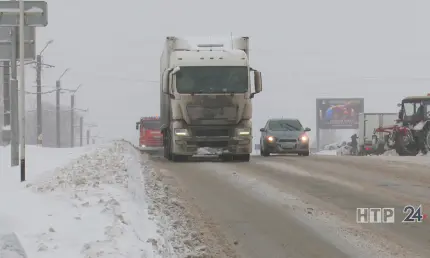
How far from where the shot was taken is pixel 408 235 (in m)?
6.24

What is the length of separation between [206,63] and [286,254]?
39.0ft

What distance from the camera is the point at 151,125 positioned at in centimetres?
3478

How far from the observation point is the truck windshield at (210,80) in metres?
16.6

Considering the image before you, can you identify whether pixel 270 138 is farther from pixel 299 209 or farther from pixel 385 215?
pixel 385 215

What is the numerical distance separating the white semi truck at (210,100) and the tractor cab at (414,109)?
12029 millimetres

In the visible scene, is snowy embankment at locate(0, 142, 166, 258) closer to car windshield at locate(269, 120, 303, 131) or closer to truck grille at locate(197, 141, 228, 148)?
truck grille at locate(197, 141, 228, 148)

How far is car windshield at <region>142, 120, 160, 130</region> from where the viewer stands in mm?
34625

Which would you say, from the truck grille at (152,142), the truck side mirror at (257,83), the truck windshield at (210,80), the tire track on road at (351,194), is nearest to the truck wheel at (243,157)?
the truck side mirror at (257,83)

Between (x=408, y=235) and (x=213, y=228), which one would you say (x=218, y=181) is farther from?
(x=408, y=235)

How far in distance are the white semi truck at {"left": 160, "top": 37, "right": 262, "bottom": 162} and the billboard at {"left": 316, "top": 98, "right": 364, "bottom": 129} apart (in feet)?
265

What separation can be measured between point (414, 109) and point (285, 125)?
23.2 ft

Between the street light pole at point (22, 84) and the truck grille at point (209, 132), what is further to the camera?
the truck grille at point (209, 132)

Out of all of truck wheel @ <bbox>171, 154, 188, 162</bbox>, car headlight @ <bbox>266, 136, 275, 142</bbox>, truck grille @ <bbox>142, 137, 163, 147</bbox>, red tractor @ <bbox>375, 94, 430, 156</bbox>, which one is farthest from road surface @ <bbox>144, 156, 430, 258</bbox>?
truck grille @ <bbox>142, 137, 163, 147</bbox>

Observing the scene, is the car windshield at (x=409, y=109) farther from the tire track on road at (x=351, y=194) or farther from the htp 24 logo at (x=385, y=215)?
the htp 24 logo at (x=385, y=215)
